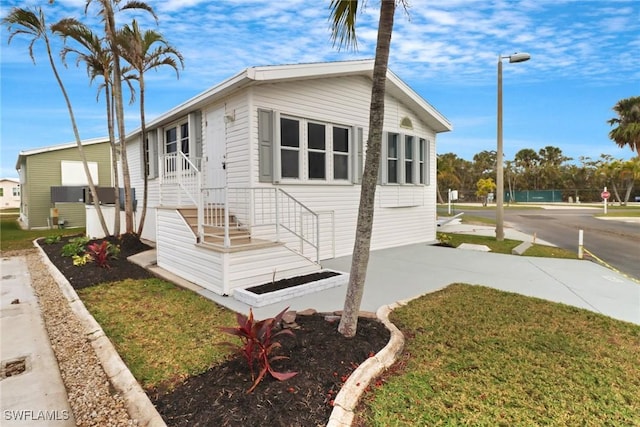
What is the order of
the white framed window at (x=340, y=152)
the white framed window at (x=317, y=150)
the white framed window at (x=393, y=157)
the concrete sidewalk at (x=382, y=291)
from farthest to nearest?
1. the white framed window at (x=393, y=157)
2. the white framed window at (x=340, y=152)
3. the white framed window at (x=317, y=150)
4. the concrete sidewalk at (x=382, y=291)

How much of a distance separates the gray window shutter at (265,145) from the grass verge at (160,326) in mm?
2573

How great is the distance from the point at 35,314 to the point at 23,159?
Answer: 1702 centimetres

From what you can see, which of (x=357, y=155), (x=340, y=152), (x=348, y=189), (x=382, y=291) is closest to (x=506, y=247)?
(x=348, y=189)

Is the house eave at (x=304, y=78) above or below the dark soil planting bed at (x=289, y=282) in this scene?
above

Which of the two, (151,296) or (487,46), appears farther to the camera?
(487,46)

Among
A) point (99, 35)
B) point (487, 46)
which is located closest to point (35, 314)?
point (99, 35)

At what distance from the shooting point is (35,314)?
461 cm

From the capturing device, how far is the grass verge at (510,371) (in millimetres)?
2248

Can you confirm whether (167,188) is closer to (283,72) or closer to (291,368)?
(283,72)

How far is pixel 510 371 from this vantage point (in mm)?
2773

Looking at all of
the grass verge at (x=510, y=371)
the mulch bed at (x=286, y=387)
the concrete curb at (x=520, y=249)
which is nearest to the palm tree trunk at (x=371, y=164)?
the mulch bed at (x=286, y=387)

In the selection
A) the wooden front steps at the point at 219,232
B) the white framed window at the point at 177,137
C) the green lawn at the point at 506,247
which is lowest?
the green lawn at the point at 506,247
